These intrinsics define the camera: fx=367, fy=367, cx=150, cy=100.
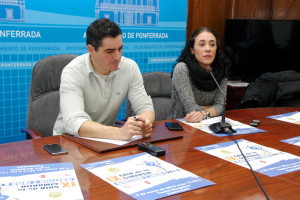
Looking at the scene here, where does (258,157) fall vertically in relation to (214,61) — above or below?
below

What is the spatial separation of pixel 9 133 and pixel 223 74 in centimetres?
180

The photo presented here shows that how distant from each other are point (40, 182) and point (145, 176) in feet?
1.12

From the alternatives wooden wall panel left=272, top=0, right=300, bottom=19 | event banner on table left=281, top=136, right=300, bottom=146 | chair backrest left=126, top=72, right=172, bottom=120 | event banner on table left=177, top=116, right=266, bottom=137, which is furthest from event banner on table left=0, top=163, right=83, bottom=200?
wooden wall panel left=272, top=0, right=300, bottom=19

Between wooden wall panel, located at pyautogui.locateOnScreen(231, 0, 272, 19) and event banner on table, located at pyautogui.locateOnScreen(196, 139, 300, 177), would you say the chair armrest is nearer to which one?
event banner on table, located at pyautogui.locateOnScreen(196, 139, 300, 177)

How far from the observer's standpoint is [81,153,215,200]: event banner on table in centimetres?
113

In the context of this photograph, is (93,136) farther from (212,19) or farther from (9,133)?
(212,19)

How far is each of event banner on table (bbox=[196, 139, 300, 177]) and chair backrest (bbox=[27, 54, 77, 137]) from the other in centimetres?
105

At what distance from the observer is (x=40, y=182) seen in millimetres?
1159

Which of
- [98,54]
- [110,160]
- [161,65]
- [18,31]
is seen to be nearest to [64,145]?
[110,160]

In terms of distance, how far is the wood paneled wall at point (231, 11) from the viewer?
4047 millimetres

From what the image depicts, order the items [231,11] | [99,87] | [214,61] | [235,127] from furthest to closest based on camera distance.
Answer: [231,11]
[214,61]
[99,87]
[235,127]

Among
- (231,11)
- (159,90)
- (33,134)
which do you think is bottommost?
(33,134)

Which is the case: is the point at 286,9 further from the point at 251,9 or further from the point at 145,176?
the point at 145,176

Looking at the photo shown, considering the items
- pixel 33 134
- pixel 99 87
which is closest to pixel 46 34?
pixel 99 87
